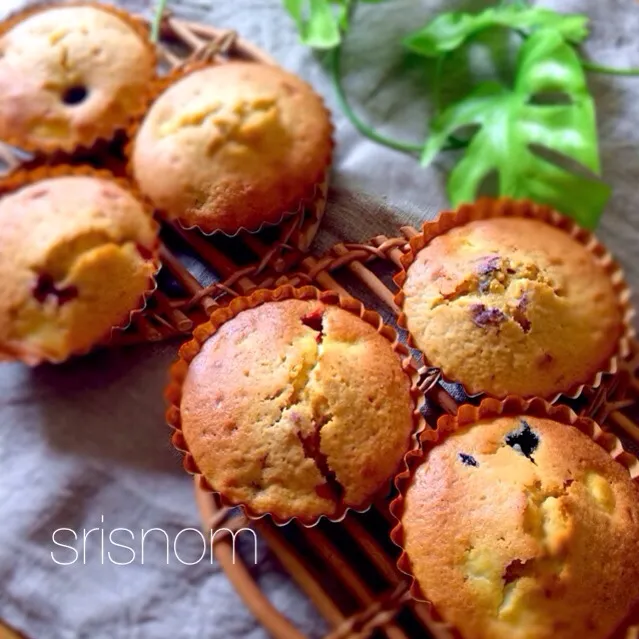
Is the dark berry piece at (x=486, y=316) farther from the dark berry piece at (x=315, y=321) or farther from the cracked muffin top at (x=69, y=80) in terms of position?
the cracked muffin top at (x=69, y=80)

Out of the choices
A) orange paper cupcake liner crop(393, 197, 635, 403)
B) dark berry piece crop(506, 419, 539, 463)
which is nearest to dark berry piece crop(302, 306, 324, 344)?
orange paper cupcake liner crop(393, 197, 635, 403)

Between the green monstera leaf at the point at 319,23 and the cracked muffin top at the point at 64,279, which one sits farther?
the green monstera leaf at the point at 319,23

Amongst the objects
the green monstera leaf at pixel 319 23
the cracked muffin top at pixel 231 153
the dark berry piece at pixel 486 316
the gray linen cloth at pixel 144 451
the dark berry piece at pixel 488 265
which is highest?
the green monstera leaf at pixel 319 23

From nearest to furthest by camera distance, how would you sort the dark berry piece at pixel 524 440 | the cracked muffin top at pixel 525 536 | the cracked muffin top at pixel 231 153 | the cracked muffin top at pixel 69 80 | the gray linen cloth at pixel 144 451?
1. the cracked muffin top at pixel 525 536
2. the dark berry piece at pixel 524 440
3. the gray linen cloth at pixel 144 451
4. the cracked muffin top at pixel 231 153
5. the cracked muffin top at pixel 69 80

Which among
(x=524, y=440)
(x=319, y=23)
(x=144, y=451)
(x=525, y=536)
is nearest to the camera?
(x=525, y=536)

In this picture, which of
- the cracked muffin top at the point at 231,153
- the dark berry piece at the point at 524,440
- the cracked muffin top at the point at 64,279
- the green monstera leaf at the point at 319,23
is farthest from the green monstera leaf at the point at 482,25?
the dark berry piece at the point at 524,440

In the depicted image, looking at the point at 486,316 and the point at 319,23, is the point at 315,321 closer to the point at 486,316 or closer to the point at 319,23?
the point at 486,316

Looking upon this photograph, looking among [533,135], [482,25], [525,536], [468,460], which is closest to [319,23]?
[482,25]
